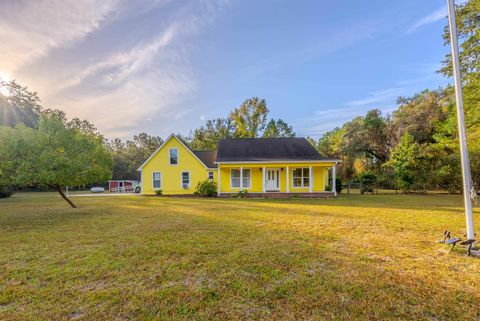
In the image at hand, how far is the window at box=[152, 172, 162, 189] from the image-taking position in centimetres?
1991

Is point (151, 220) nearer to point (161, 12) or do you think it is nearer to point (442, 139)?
point (161, 12)

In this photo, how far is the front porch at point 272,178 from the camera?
17734 mm

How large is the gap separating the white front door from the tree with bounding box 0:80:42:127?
21891 mm

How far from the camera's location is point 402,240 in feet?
17.4

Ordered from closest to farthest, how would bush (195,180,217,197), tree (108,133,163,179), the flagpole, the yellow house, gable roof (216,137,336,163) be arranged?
the flagpole < the yellow house < bush (195,180,217,197) < gable roof (216,137,336,163) < tree (108,133,163,179)

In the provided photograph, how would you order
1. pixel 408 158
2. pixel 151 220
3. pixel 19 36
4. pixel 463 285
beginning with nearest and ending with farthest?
pixel 463 285, pixel 151 220, pixel 19 36, pixel 408 158

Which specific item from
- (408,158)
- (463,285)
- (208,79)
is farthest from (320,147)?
(463,285)

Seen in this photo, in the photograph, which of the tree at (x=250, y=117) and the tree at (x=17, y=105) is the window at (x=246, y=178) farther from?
the tree at (x=17, y=105)

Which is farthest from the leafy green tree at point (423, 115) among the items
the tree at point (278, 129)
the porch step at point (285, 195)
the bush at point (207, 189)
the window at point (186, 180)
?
the window at point (186, 180)

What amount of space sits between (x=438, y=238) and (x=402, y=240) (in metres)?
1.01

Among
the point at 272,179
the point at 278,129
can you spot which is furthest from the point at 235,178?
the point at 278,129

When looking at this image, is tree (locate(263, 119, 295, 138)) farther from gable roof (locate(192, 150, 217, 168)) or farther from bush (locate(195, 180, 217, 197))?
bush (locate(195, 180, 217, 197))

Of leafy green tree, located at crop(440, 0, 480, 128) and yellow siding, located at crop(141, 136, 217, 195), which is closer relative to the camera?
leafy green tree, located at crop(440, 0, 480, 128)

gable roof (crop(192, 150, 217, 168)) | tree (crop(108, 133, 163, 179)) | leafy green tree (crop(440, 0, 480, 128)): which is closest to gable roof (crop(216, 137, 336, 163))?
gable roof (crop(192, 150, 217, 168))
